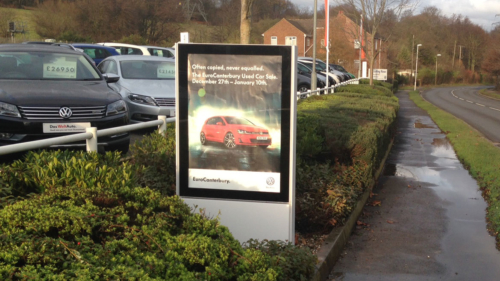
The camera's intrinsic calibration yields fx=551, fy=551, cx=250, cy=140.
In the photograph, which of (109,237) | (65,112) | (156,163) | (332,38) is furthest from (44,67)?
(332,38)

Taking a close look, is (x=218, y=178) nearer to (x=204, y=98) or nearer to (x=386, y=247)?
(x=204, y=98)

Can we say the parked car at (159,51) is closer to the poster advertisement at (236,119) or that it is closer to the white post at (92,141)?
the white post at (92,141)

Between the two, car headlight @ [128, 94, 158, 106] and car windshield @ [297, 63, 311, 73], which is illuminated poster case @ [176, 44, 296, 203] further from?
car windshield @ [297, 63, 311, 73]

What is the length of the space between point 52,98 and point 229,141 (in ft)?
11.0

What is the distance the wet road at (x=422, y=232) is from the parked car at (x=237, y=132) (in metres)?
1.50

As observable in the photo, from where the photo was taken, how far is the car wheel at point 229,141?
4.65m

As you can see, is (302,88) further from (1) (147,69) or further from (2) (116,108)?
(2) (116,108)

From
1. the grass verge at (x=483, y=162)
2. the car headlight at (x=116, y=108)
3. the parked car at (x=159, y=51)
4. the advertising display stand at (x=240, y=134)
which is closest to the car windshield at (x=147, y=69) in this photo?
the car headlight at (x=116, y=108)

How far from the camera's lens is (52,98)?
23.0 ft

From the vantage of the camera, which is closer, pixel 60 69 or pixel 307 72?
pixel 60 69

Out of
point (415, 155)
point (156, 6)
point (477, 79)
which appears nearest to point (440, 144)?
point (415, 155)

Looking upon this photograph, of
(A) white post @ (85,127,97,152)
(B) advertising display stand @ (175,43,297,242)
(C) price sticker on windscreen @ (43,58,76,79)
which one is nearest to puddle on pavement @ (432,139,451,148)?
(C) price sticker on windscreen @ (43,58,76,79)

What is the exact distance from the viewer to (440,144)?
15594 millimetres

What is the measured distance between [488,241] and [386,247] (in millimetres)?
1300
